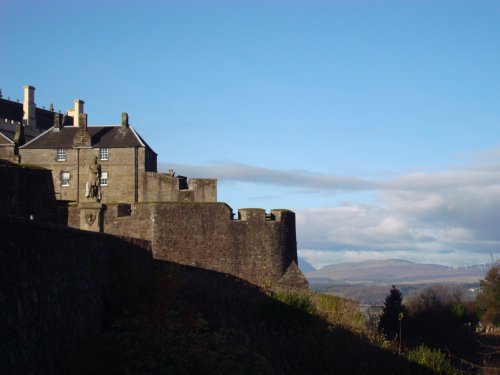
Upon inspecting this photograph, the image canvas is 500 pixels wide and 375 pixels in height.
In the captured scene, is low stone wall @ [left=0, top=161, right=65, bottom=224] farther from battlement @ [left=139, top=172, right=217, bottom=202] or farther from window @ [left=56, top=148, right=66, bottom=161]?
window @ [left=56, top=148, right=66, bottom=161]

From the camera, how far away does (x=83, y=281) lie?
16.7 meters

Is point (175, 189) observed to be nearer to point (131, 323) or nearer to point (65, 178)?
point (65, 178)

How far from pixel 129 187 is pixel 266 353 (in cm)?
3288

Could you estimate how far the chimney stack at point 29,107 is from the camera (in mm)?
70688

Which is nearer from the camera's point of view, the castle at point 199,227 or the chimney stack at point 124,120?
the castle at point 199,227

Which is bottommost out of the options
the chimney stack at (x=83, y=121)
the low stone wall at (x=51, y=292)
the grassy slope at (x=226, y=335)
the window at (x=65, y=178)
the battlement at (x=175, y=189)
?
the grassy slope at (x=226, y=335)

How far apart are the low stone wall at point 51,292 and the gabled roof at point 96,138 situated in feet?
119

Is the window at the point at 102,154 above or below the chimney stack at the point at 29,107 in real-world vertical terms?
below

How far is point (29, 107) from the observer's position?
234 feet

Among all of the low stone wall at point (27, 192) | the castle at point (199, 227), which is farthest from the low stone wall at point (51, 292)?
the castle at point (199, 227)

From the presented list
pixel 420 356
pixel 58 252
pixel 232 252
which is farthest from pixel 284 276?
pixel 58 252

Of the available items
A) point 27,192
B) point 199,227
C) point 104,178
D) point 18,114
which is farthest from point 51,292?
point 18,114

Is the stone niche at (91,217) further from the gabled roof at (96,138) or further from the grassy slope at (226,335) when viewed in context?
the gabled roof at (96,138)

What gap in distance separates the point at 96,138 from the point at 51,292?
4343 centimetres
